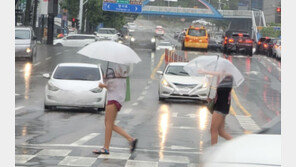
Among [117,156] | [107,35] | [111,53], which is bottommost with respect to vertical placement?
[117,156]

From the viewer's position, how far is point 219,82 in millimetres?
12156

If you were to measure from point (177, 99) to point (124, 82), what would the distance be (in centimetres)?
A: 1505

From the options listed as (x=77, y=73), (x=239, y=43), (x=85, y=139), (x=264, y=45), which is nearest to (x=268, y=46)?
(x=264, y=45)

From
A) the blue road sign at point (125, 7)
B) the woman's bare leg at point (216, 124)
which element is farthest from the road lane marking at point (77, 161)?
the blue road sign at point (125, 7)

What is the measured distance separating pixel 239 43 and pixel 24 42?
77.7 ft

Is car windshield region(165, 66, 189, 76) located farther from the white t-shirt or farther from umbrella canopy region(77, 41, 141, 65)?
the white t-shirt

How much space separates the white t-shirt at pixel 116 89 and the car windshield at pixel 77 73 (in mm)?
9735

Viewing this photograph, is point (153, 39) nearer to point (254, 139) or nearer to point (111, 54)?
point (111, 54)

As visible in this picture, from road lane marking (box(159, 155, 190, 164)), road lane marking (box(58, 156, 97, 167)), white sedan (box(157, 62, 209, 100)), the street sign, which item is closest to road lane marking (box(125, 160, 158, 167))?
road lane marking (box(159, 155, 190, 164))

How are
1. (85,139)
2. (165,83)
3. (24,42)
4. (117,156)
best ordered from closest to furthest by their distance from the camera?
(117,156) → (85,139) → (165,83) → (24,42)

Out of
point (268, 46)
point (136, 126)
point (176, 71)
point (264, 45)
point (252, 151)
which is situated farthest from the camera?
point (264, 45)

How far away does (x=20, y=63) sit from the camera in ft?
134

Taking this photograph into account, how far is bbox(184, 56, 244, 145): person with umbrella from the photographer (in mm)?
11953

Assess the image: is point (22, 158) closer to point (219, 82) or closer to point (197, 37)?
point (219, 82)
